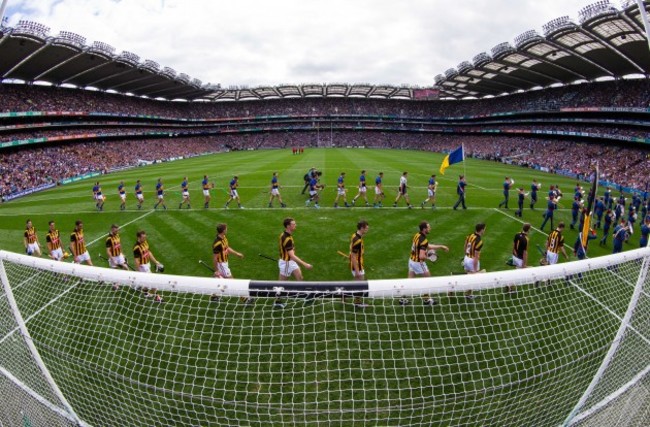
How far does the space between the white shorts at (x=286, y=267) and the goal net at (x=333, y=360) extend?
921 mm

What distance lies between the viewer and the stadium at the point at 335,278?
4.83 meters

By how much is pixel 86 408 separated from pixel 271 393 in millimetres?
2821

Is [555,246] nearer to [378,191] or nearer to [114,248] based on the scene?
[378,191]

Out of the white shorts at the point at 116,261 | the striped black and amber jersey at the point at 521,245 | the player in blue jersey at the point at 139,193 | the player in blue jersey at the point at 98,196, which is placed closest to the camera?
the striped black and amber jersey at the point at 521,245

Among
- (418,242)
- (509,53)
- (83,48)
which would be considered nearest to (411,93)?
(509,53)

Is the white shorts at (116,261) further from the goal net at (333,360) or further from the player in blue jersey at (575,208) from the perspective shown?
the player in blue jersey at (575,208)

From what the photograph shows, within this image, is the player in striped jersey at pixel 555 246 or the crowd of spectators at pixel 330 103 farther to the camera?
the crowd of spectators at pixel 330 103

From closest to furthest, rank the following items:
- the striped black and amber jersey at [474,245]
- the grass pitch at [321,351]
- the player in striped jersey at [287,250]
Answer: the grass pitch at [321,351] → the player in striped jersey at [287,250] → the striped black and amber jersey at [474,245]

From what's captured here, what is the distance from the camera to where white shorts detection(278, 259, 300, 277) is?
8.02m

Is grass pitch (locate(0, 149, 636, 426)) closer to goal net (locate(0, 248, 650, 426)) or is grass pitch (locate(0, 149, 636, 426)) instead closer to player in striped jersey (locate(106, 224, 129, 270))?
goal net (locate(0, 248, 650, 426))

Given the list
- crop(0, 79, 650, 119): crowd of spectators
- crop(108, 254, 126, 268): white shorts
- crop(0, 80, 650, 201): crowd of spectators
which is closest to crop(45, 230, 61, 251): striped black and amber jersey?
crop(108, 254, 126, 268): white shorts

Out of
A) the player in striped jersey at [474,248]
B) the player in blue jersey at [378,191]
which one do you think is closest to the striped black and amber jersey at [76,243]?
the player in striped jersey at [474,248]

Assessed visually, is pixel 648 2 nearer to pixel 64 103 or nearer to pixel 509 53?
pixel 509 53

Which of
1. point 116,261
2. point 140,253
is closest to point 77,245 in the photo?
point 116,261
